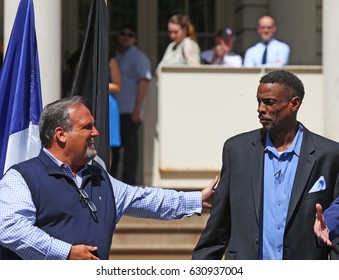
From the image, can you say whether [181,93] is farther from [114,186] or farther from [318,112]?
[114,186]

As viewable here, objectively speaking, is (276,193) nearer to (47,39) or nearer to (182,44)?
(47,39)

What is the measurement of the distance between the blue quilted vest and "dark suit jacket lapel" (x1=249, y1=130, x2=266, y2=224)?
29.9 inches

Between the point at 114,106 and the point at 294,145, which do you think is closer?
the point at 294,145

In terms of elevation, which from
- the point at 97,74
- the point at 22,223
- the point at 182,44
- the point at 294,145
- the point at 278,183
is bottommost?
the point at 22,223

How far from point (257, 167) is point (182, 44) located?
6275mm

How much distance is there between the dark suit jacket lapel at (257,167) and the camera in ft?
21.0

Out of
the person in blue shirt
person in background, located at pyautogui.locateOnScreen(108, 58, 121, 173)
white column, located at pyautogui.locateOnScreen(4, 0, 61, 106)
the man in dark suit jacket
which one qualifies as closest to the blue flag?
the person in blue shirt

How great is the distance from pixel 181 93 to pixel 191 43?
54 cm

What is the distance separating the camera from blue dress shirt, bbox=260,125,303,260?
20.9 feet

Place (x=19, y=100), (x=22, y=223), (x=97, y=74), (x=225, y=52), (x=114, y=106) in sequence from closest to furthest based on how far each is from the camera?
(x=22, y=223) < (x=19, y=100) < (x=97, y=74) < (x=114, y=106) < (x=225, y=52)

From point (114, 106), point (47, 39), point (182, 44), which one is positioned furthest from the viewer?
point (182, 44)

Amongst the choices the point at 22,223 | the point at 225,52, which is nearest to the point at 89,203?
the point at 22,223

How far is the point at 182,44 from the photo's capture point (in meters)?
12.6

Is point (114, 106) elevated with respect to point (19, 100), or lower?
lower
